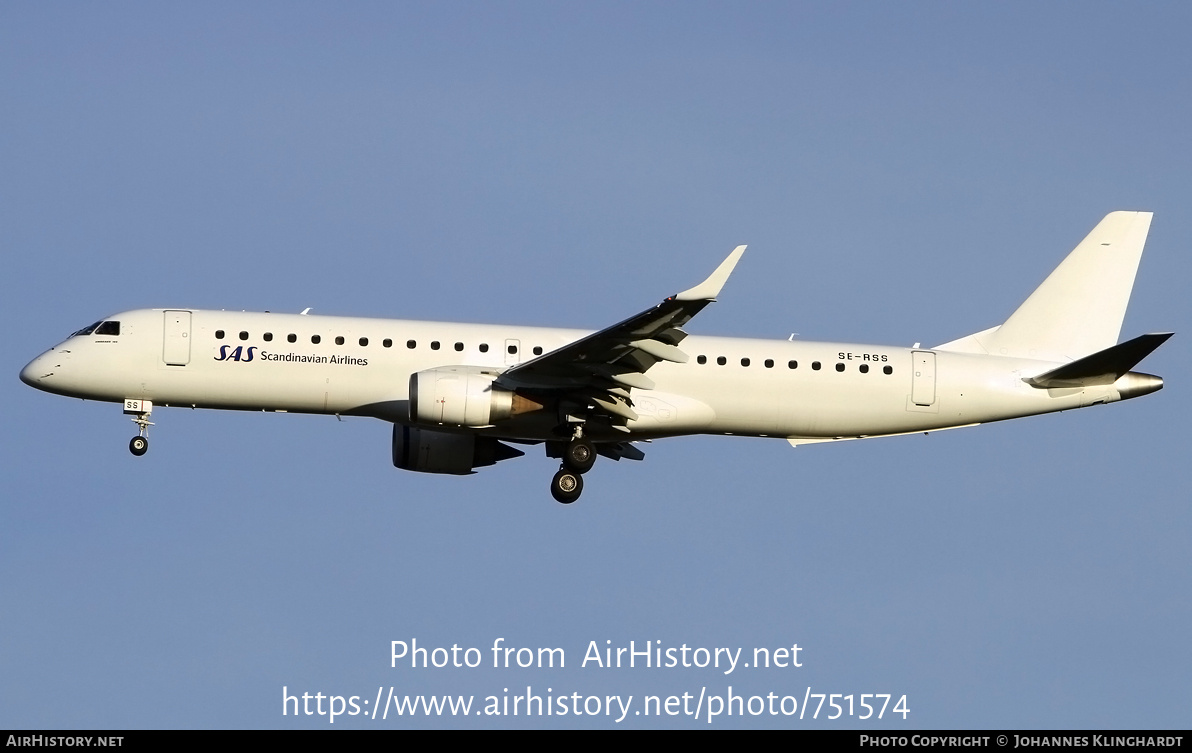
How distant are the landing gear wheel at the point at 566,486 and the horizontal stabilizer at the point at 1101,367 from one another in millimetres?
11523

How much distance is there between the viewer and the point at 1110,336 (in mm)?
43469

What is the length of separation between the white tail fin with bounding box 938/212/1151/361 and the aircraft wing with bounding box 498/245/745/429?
912 cm

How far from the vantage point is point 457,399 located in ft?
124

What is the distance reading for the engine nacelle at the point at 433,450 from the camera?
42156mm

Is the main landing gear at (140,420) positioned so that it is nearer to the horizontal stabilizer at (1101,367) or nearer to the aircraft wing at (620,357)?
the aircraft wing at (620,357)

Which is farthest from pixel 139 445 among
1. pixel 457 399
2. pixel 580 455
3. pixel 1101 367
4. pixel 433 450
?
pixel 1101 367

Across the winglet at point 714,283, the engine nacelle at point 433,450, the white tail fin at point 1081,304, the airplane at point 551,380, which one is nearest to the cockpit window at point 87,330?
the airplane at point 551,380

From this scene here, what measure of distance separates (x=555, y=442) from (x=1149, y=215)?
668 inches

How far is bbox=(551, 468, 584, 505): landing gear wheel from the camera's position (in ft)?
132

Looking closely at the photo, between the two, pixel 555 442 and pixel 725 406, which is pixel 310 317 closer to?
pixel 555 442

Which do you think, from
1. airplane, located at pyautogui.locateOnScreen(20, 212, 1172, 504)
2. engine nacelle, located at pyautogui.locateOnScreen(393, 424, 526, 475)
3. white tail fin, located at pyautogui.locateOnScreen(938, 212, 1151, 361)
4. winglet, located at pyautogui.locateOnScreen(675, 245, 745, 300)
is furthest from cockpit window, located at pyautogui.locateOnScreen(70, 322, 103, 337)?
white tail fin, located at pyautogui.locateOnScreen(938, 212, 1151, 361)

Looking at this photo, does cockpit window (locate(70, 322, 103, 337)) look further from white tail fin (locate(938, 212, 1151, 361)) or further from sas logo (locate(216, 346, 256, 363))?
white tail fin (locate(938, 212, 1151, 361))
